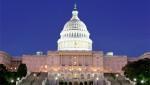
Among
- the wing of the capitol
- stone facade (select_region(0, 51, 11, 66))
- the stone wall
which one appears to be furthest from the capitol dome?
stone facade (select_region(0, 51, 11, 66))

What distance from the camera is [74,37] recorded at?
5443 inches

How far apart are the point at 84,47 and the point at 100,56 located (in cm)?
Answer: 885

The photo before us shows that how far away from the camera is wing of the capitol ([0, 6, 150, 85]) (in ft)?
393

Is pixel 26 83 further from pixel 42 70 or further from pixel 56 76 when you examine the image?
pixel 42 70

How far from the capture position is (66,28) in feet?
458

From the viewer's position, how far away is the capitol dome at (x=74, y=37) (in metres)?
137

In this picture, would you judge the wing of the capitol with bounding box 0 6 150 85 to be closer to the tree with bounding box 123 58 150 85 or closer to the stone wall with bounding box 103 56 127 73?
the stone wall with bounding box 103 56 127 73

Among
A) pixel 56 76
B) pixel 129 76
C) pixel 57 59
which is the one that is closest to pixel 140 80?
pixel 129 76

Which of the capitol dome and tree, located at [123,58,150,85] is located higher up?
the capitol dome

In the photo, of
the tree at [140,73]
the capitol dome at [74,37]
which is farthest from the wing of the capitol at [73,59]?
the tree at [140,73]

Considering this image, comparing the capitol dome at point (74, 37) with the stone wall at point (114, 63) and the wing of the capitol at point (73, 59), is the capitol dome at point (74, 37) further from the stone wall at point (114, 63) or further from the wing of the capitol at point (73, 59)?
the stone wall at point (114, 63)

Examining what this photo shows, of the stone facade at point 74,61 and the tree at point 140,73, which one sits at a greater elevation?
the stone facade at point 74,61

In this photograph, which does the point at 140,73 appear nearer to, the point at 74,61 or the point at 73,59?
the point at 74,61

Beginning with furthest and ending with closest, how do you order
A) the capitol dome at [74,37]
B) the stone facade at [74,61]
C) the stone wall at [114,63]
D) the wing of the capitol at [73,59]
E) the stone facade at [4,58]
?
the capitol dome at [74,37] < the stone wall at [114,63] < the stone facade at [4,58] < the stone facade at [74,61] < the wing of the capitol at [73,59]
